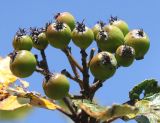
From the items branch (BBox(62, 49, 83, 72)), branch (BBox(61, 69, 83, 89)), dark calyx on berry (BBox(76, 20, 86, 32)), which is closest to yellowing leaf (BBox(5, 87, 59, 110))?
branch (BBox(61, 69, 83, 89))

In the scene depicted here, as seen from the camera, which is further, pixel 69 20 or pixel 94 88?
pixel 69 20

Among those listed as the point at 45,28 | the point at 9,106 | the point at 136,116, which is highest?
the point at 45,28

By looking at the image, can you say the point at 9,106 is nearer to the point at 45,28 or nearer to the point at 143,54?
the point at 45,28

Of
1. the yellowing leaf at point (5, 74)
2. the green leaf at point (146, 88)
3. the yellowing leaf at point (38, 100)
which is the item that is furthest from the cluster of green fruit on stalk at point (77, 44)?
the yellowing leaf at point (5, 74)

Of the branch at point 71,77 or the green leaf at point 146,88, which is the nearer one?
the branch at point 71,77

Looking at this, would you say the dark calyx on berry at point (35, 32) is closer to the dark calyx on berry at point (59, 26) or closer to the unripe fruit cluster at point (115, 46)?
the dark calyx on berry at point (59, 26)

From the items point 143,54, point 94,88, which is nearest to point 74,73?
point 94,88
